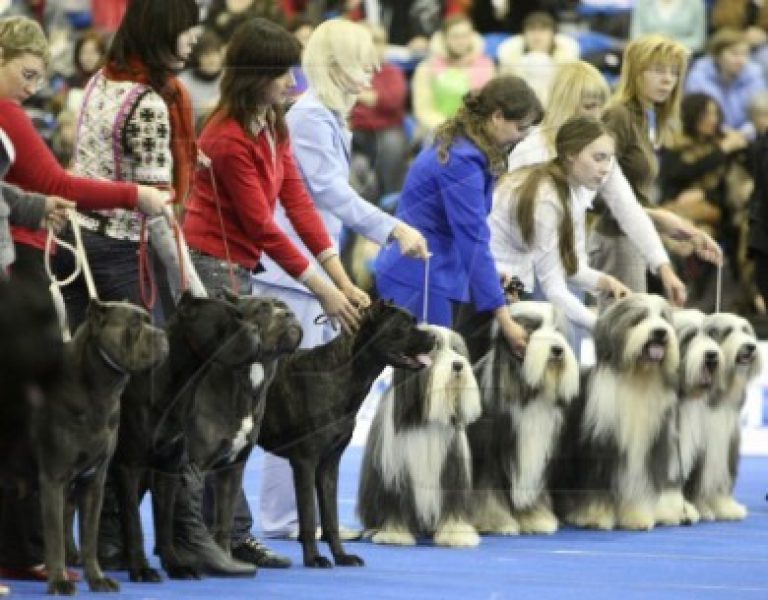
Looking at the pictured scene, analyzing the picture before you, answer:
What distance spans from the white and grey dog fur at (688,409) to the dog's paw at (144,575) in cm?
275

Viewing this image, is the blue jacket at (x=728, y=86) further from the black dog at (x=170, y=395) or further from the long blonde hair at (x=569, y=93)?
the black dog at (x=170, y=395)

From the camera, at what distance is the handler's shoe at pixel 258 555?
5.04m

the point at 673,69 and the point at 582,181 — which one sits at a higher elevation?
the point at 673,69

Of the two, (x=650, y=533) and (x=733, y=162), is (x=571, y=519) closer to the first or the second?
(x=650, y=533)

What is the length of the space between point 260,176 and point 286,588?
1.23m

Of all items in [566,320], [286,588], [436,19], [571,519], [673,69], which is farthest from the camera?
[571,519]

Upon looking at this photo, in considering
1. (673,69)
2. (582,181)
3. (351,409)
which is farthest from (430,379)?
(673,69)

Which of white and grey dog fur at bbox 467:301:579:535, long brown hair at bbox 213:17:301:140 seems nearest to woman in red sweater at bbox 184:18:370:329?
long brown hair at bbox 213:17:301:140

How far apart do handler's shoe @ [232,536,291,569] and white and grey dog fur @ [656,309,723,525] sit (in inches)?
84.1

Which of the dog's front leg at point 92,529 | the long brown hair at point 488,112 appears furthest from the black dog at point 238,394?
the long brown hair at point 488,112

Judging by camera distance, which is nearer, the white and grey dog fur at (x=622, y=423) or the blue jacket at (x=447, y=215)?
the blue jacket at (x=447, y=215)

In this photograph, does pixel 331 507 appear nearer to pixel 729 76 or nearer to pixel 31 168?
pixel 31 168

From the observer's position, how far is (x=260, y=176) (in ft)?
16.1

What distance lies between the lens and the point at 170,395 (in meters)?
4.41
